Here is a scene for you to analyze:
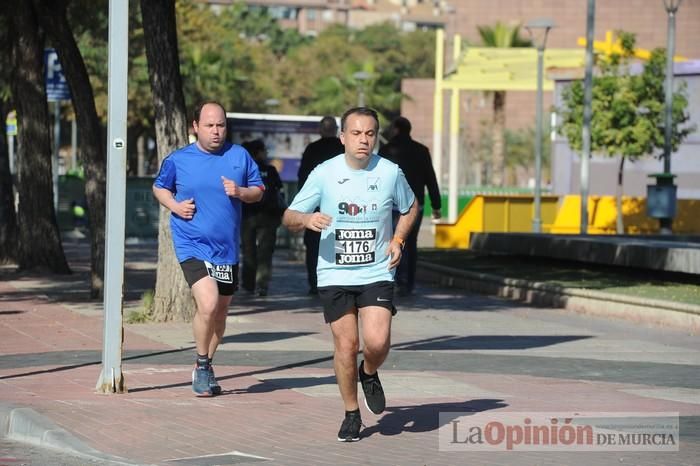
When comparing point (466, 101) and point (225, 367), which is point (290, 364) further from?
point (466, 101)

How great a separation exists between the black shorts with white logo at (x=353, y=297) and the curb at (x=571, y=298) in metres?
7.53

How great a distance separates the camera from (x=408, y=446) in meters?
8.23

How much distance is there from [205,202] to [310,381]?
1.67 meters

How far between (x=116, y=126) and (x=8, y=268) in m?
13.2

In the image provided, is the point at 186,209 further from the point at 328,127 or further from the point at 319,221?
the point at 328,127

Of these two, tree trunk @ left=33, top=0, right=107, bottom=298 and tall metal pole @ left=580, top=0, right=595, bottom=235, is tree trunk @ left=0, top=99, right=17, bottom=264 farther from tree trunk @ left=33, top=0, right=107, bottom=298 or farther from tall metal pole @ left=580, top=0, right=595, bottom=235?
tall metal pole @ left=580, top=0, right=595, bottom=235

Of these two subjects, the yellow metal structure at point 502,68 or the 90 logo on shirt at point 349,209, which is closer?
the 90 logo on shirt at point 349,209

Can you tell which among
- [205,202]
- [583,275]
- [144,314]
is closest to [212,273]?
[205,202]

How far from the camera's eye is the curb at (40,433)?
7.97 m

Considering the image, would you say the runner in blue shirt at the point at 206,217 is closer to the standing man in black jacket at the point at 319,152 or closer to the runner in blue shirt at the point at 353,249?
the runner in blue shirt at the point at 353,249

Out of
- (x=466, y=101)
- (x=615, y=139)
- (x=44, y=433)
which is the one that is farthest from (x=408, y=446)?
(x=466, y=101)

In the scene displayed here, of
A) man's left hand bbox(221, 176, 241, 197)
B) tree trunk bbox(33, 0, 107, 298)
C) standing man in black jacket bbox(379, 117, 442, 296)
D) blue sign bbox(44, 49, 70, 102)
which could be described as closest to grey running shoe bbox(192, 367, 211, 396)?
man's left hand bbox(221, 176, 241, 197)

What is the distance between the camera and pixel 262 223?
59.0 feet

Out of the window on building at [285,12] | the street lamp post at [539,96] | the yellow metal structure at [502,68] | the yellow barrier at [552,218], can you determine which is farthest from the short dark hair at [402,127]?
the window on building at [285,12]
